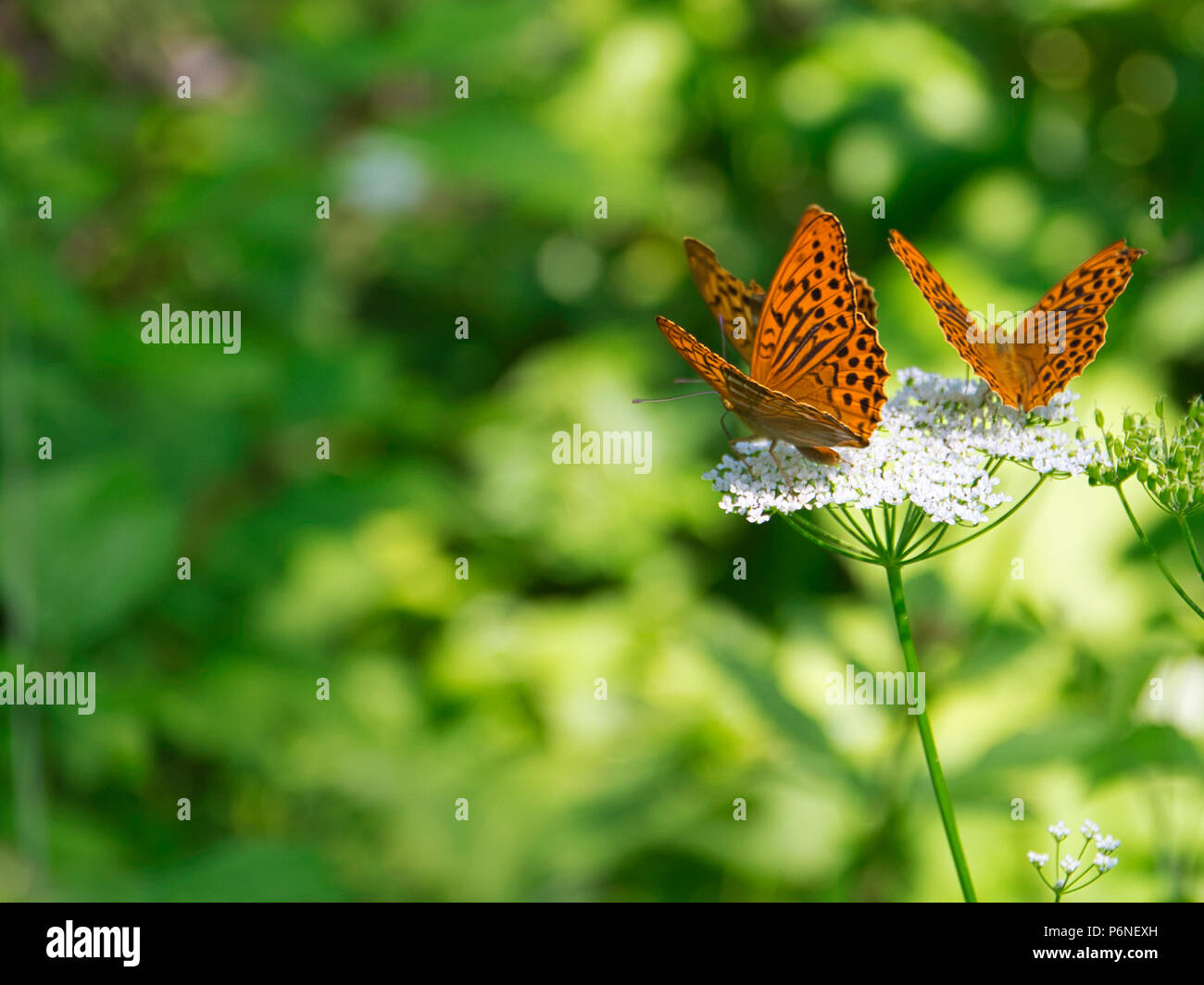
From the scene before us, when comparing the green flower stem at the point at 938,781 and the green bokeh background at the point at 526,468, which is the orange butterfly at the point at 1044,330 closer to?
the green flower stem at the point at 938,781

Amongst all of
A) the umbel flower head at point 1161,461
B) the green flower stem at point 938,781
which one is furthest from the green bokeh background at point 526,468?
the green flower stem at point 938,781

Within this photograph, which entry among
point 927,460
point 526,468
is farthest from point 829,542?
point 526,468

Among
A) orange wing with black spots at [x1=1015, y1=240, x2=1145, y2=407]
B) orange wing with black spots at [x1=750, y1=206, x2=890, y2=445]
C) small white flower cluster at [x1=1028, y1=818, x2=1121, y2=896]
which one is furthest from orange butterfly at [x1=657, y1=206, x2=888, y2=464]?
small white flower cluster at [x1=1028, y1=818, x2=1121, y2=896]

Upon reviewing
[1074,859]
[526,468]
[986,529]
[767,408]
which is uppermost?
[526,468]

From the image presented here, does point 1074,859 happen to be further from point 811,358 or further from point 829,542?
point 811,358

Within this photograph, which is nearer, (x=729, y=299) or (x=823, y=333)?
(x=823, y=333)

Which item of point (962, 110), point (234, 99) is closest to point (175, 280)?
point (234, 99)

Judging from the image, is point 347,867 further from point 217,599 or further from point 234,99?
point 234,99
